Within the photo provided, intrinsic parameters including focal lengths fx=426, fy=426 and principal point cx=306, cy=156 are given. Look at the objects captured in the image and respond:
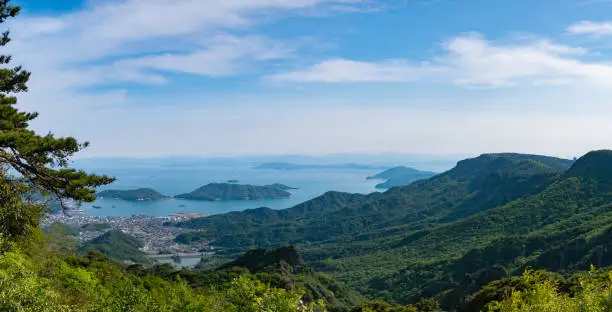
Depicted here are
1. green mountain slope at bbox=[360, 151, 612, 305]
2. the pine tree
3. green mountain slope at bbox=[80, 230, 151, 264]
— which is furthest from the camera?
green mountain slope at bbox=[80, 230, 151, 264]

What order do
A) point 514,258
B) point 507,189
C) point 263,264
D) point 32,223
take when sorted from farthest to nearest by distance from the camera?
point 507,189, point 514,258, point 263,264, point 32,223

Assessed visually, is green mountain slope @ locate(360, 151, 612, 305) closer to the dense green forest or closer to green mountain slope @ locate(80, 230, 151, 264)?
the dense green forest

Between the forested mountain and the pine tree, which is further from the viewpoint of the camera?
the forested mountain

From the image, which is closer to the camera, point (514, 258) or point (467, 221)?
point (514, 258)

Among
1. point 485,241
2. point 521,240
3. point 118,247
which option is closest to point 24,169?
point 521,240

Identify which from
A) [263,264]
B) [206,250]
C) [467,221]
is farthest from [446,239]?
[206,250]

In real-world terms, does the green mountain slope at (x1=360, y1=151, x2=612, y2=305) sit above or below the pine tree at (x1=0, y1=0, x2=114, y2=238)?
below

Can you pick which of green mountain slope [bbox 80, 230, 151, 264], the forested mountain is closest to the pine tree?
the forested mountain

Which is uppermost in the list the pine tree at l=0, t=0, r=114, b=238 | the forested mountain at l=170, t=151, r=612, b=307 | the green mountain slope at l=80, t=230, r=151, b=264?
the pine tree at l=0, t=0, r=114, b=238

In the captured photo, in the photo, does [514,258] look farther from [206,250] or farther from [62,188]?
[206,250]
